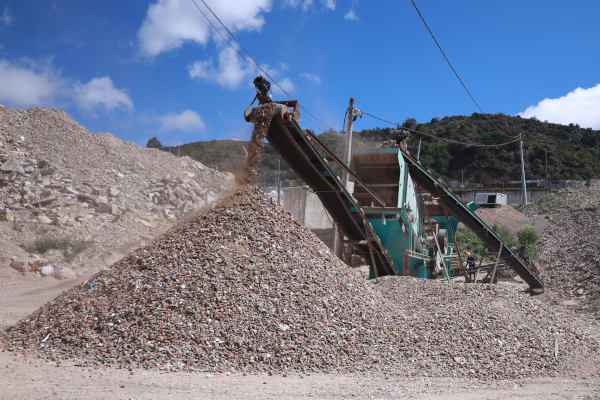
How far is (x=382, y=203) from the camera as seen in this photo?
26.5 feet

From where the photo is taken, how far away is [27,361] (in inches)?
162

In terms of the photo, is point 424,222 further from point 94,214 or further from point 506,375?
point 94,214

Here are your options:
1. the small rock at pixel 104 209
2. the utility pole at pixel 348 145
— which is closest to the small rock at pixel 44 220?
the small rock at pixel 104 209

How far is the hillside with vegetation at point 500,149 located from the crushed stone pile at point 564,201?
13.0 meters

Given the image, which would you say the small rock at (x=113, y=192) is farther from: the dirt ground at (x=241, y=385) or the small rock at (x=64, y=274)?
the dirt ground at (x=241, y=385)

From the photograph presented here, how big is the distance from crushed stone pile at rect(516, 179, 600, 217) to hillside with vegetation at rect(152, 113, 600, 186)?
42.8 feet

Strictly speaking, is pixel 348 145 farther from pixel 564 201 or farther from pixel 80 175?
pixel 564 201

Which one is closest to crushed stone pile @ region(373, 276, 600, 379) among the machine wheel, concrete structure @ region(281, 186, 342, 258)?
the machine wheel

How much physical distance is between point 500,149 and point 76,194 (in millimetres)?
39956

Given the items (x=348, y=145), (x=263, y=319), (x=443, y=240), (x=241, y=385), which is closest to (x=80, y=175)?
(x=348, y=145)

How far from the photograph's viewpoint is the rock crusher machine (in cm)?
706

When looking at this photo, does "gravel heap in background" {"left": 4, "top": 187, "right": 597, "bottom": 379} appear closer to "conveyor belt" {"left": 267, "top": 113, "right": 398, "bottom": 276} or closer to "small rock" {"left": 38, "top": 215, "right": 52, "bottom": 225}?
"conveyor belt" {"left": 267, "top": 113, "right": 398, "bottom": 276}

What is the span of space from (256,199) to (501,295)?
147 inches

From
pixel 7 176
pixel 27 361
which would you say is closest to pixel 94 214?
pixel 7 176
